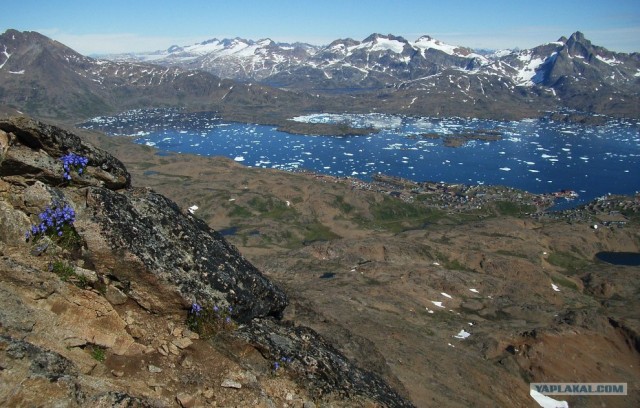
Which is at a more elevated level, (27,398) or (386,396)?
(27,398)

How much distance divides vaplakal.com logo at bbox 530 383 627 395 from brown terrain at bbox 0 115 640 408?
1123 mm

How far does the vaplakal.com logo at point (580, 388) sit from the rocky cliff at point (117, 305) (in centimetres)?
4749

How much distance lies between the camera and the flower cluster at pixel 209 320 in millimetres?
12930

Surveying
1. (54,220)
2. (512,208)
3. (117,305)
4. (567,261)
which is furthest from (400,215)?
(54,220)

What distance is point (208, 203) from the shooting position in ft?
531

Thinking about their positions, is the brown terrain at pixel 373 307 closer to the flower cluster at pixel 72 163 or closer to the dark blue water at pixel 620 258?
the flower cluster at pixel 72 163

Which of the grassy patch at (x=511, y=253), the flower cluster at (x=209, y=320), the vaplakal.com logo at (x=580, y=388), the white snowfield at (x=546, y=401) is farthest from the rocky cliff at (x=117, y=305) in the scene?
the grassy patch at (x=511, y=253)

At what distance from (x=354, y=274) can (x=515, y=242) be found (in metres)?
64.3

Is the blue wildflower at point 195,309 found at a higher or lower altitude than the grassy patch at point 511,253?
higher

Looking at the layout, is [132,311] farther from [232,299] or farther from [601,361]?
[601,361]

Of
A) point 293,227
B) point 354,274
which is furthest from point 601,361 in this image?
point 293,227

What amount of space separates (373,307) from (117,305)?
58.5 meters

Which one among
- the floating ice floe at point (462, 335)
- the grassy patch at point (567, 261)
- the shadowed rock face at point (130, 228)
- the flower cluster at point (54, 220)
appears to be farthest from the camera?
the grassy patch at point (567, 261)

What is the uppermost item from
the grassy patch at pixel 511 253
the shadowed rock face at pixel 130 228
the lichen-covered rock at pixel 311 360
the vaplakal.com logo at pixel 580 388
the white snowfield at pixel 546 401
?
the shadowed rock face at pixel 130 228
